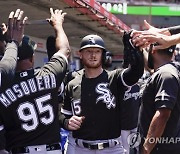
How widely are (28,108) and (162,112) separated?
125 cm

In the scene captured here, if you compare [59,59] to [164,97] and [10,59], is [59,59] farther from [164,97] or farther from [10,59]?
[164,97]

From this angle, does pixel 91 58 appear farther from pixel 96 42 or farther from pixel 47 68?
pixel 47 68

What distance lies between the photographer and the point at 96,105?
4.85 meters

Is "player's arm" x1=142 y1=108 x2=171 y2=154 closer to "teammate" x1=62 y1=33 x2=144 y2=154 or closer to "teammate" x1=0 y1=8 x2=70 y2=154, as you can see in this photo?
"teammate" x1=62 y1=33 x2=144 y2=154

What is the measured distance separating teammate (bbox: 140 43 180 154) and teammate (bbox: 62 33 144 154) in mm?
442

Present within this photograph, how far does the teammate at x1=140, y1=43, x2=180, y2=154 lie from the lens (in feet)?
13.4

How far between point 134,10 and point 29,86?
87.3 ft

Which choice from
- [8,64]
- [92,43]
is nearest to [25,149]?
[8,64]

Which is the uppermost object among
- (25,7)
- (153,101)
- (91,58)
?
(25,7)

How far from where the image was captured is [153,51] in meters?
4.45

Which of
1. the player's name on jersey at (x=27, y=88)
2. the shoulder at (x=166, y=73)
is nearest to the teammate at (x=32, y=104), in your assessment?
the player's name on jersey at (x=27, y=88)

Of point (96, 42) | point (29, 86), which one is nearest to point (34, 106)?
point (29, 86)

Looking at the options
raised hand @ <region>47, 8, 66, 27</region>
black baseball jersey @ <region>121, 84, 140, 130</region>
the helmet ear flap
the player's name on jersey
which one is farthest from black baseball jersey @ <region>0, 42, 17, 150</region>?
black baseball jersey @ <region>121, 84, 140, 130</region>

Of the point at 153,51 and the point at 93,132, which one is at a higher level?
the point at 153,51
